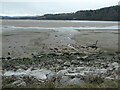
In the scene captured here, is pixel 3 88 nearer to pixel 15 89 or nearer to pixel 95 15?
pixel 15 89

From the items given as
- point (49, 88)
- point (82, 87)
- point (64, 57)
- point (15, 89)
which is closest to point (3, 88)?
point (15, 89)

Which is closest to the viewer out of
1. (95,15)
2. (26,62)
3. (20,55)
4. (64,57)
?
(26,62)

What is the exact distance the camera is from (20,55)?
15008mm

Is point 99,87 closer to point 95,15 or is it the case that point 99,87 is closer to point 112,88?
point 112,88

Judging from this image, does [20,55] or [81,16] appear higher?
[81,16]

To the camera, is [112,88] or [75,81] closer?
[112,88]

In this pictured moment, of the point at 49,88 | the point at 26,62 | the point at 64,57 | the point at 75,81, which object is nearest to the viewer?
the point at 49,88

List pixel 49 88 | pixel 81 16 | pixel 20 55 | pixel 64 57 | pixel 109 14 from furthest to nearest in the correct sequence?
1. pixel 81 16
2. pixel 109 14
3. pixel 20 55
4. pixel 64 57
5. pixel 49 88

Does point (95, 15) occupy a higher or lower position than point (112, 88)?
higher

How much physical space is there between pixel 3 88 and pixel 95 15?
373 ft

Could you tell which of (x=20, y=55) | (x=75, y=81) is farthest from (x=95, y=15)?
(x=75, y=81)

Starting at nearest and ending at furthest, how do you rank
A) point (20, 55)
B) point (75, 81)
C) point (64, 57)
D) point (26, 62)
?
point (75, 81), point (26, 62), point (64, 57), point (20, 55)

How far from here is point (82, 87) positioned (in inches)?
182

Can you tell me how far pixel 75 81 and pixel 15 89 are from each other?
2.13 metres
